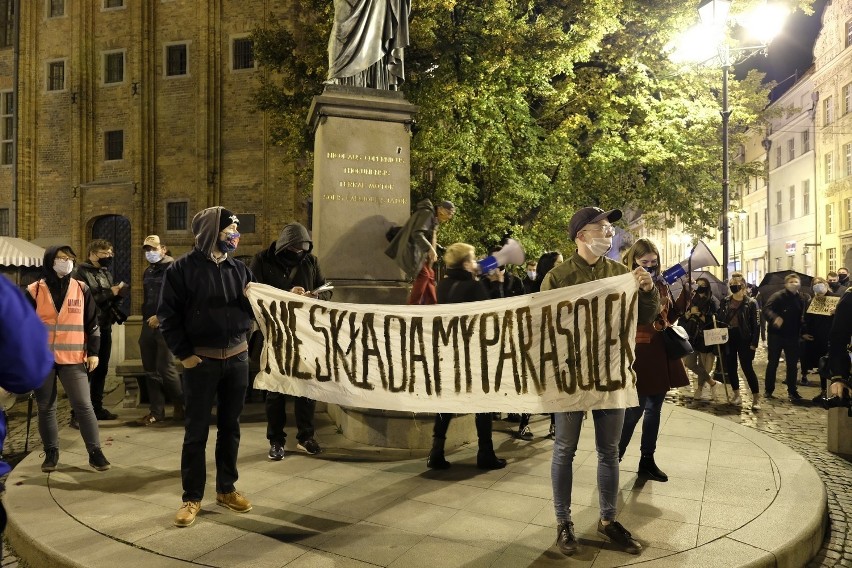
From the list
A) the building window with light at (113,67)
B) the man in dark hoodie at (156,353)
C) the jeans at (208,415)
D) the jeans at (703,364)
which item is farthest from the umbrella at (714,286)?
the building window with light at (113,67)

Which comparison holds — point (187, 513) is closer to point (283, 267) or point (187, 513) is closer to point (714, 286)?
point (283, 267)

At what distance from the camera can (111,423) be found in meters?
7.83

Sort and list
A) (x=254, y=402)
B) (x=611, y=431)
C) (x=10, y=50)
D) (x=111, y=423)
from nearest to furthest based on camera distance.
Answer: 1. (x=611, y=431)
2. (x=111, y=423)
3. (x=254, y=402)
4. (x=10, y=50)

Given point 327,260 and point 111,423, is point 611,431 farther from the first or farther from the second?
point 111,423

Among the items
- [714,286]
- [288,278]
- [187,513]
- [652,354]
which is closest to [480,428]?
[652,354]

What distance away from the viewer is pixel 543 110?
1934 cm

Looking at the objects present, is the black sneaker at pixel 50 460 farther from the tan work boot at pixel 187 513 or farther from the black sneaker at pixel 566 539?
the black sneaker at pixel 566 539

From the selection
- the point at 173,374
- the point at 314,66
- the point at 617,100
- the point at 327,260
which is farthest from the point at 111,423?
the point at 617,100

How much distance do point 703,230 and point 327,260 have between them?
16.0m

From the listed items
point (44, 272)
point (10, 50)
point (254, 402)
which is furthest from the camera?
point (10, 50)

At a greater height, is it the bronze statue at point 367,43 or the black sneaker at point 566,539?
the bronze statue at point 367,43

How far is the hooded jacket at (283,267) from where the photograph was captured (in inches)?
239

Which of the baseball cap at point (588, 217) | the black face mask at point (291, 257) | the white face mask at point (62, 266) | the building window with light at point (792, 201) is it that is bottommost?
the white face mask at point (62, 266)

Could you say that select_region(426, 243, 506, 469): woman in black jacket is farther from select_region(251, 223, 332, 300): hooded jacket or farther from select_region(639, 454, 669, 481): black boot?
select_region(251, 223, 332, 300): hooded jacket
